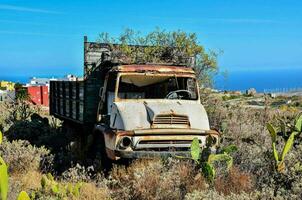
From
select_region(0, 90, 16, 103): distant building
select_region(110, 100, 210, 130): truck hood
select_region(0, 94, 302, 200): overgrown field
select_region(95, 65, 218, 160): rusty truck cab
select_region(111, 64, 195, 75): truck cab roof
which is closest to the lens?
select_region(0, 94, 302, 200): overgrown field

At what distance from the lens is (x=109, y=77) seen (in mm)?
10953

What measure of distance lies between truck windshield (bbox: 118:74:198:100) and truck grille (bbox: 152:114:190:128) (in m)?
1.10

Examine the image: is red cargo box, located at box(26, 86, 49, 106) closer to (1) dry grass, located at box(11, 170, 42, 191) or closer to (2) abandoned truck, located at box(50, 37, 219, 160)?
(2) abandoned truck, located at box(50, 37, 219, 160)

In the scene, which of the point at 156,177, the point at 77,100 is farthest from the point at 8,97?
the point at 156,177

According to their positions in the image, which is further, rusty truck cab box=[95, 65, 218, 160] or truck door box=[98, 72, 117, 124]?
truck door box=[98, 72, 117, 124]

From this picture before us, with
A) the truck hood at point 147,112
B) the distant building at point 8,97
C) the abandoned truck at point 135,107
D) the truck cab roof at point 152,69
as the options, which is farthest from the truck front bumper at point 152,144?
the distant building at point 8,97

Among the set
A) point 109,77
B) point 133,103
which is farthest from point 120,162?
point 109,77

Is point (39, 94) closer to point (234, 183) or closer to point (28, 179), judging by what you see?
point (28, 179)

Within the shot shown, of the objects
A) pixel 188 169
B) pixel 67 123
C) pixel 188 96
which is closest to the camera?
pixel 188 169

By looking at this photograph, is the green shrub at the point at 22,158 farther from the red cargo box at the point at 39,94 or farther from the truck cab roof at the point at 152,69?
the red cargo box at the point at 39,94

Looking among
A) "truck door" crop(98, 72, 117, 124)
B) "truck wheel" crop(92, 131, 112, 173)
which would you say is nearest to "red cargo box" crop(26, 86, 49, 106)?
"truck door" crop(98, 72, 117, 124)

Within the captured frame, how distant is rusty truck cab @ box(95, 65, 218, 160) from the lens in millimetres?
9281

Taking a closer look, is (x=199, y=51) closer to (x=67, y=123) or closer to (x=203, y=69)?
(x=203, y=69)

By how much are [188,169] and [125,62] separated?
13.6ft
